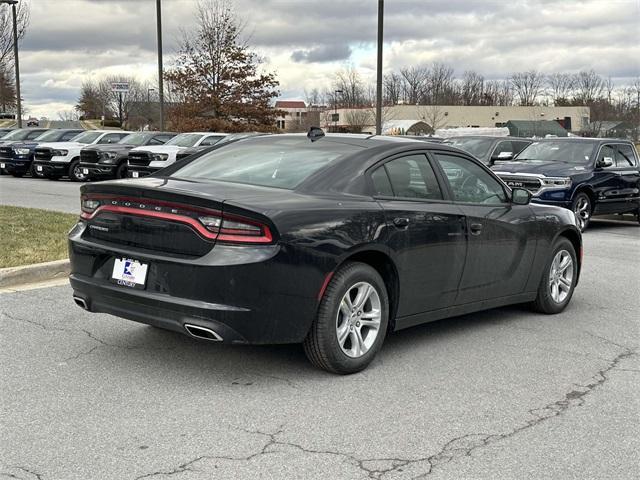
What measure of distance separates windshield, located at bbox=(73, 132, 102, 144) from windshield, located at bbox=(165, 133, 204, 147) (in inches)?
179

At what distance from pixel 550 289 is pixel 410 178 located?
84.5 inches

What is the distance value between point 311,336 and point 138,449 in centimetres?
141

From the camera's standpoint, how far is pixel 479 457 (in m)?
3.72

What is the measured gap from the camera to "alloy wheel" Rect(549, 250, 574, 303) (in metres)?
6.88

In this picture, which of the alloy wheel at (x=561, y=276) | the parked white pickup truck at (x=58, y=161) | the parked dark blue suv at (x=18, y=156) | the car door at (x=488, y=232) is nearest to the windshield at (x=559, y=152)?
the alloy wheel at (x=561, y=276)

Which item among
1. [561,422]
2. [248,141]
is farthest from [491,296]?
[248,141]

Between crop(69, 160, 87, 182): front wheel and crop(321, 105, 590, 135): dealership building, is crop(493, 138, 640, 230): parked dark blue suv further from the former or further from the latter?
crop(321, 105, 590, 135): dealership building

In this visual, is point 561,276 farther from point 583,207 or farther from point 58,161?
point 58,161

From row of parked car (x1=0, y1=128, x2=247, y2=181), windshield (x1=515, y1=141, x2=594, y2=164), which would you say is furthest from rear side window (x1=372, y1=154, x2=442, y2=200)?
row of parked car (x1=0, y1=128, x2=247, y2=181)

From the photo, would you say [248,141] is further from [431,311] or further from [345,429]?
[345,429]

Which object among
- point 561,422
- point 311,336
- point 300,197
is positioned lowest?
point 561,422

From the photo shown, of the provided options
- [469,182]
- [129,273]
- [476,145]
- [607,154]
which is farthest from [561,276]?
[476,145]

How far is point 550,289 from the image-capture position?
6.83 metres

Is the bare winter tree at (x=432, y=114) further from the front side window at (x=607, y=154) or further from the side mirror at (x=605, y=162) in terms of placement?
the side mirror at (x=605, y=162)
